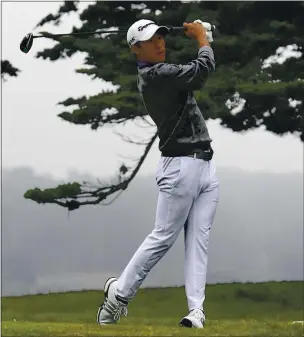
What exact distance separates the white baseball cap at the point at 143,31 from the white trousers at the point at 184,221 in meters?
0.78

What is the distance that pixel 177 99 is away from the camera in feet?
17.0

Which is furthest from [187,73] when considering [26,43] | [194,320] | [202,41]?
[194,320]

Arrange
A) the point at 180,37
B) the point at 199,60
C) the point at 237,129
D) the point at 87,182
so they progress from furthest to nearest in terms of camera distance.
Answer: the point at 237,129 → the point at 87,182 → the point at 180,37 → the point at 199,60

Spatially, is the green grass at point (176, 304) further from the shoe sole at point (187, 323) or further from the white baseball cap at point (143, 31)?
the white baseball cap at point (143, 31)

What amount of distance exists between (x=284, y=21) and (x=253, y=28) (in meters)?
0.44

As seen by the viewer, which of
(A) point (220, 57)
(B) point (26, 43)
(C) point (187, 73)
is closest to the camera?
(C) point (187, 73)

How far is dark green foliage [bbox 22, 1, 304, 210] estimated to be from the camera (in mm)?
10047

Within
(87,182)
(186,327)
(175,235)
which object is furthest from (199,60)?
(87,182)

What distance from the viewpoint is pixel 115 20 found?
38.3 feet

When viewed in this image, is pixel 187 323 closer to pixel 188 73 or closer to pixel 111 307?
pixel 111 307

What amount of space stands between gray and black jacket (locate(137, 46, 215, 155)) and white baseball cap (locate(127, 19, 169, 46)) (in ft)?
0.56

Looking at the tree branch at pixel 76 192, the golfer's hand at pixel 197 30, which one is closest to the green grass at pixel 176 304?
the tree branch at pixel 76 192

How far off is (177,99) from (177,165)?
1.38 feet

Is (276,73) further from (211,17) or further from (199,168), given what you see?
(199,168)
